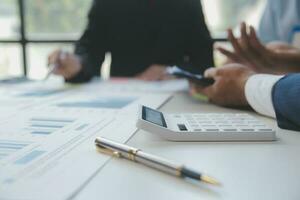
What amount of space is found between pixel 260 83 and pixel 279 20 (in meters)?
0.81

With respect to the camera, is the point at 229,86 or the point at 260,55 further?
the point at 260,55

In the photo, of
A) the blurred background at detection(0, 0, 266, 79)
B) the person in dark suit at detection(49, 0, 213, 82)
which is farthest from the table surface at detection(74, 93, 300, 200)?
the blurred background at detection(0, 0, 266, 79)

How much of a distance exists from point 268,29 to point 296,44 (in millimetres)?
244

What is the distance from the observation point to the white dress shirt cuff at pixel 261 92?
2.15 ft

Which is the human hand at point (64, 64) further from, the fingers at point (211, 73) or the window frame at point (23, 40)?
the window frame at point (23, 40)

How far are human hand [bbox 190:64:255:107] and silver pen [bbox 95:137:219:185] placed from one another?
400 millimetres

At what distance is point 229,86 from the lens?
31.3 inches

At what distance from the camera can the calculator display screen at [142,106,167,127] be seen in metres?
0.54

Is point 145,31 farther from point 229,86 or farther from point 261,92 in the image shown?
point 261,92

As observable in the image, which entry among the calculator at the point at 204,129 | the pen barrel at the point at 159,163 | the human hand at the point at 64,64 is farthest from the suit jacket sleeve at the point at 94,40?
Result: the pen barrel at the point at 159,163

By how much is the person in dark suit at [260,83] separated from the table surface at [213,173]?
68 mm

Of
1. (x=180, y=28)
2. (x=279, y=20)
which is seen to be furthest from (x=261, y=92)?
(x=180, y=28)

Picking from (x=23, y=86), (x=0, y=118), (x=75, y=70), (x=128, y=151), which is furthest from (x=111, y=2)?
(x=128, y=151)

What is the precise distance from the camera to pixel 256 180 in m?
0.37
